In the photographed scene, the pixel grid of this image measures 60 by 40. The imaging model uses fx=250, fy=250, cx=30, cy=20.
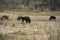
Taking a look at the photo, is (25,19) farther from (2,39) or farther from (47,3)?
(47,3)

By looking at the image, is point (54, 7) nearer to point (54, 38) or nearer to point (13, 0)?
point (13, 0)

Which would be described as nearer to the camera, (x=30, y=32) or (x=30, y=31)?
(x=30, y=32)

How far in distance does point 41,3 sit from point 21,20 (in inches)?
1563

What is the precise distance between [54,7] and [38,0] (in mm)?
8284

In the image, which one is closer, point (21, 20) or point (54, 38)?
point (54, 38)

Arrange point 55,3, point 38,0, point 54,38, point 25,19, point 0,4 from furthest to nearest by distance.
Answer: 1. point 38,0
2. point 55,3
3. point 0,4
4. point 25,19
5. point 54,38

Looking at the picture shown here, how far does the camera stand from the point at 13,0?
73.5 m

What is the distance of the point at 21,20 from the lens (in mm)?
27438

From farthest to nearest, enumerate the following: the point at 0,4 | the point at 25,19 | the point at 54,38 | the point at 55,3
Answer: the point at 55,3 → the point at 0,4 → the point at 25,19 → the point at 54,38

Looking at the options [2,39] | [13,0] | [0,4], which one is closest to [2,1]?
[0,4]

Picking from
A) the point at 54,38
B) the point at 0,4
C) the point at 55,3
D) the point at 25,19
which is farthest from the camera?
the point at 55,3

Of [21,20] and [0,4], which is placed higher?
[21,20]

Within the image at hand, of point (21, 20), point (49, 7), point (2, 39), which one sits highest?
point (2, 39)

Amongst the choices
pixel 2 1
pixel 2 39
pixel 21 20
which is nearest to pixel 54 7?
pixel 2 1
